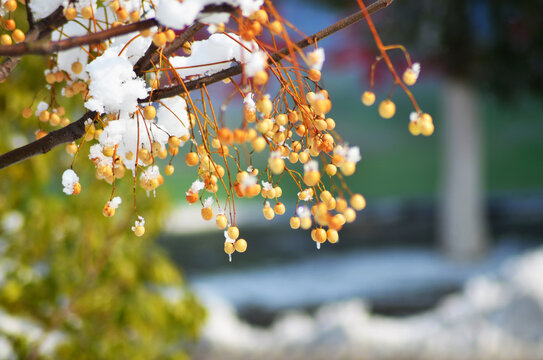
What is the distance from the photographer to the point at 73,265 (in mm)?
1477

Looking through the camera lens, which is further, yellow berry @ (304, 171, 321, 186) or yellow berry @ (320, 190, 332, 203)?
yellow berry @ (320, 190, 332, 203)

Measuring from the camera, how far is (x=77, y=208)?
1.43 m

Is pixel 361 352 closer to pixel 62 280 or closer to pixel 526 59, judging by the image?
pixel 62 280

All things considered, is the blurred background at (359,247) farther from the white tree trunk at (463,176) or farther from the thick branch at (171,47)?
the thick branch at (171,47)

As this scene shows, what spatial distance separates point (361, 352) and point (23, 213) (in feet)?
4.52

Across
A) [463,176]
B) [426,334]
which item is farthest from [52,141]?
[463,176]

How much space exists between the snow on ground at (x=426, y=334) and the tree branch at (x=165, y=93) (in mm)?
1835

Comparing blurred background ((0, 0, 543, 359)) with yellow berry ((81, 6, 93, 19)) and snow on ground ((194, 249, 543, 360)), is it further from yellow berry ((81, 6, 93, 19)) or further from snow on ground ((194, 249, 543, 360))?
yellow berry ((81, 6, 93, 19))

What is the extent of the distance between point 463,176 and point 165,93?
179 inches

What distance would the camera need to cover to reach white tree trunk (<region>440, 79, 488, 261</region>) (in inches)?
182

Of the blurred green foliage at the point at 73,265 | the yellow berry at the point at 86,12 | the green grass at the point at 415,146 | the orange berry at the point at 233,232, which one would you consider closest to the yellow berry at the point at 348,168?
the orange berry at the point at 233,232

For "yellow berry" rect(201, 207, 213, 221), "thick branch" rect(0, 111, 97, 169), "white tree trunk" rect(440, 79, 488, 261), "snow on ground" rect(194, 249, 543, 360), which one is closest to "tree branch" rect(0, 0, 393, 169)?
"thick branch" rect(0, 111, 97, 169)

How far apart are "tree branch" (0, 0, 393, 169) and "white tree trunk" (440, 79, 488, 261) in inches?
175

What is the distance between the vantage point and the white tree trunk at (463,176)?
4617 mm
